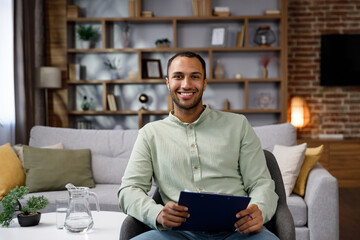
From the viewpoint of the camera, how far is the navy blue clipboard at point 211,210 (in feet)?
4.42

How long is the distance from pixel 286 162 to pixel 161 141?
1.38 meters

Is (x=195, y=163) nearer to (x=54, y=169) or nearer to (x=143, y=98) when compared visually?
(x=54, y=169)

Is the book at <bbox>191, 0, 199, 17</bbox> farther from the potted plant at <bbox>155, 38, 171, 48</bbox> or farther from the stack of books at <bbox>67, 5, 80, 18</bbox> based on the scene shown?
the stack of books at <bbox>67, 5, 80, 18</bbox>

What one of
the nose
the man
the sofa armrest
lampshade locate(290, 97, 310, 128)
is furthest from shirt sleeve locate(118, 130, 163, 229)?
lampshade locate(290, 97, 310, 128)

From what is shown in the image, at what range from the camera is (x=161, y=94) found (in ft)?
17.6

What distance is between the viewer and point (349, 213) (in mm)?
3973

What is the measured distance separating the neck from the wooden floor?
1.91 m

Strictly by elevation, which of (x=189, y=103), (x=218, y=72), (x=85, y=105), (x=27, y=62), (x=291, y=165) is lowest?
(x=291, y=165)

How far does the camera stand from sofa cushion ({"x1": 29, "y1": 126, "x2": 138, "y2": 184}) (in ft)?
10.7

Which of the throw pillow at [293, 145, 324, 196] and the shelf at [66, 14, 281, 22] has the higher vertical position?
the shelf at [66, 14, 281, 22]

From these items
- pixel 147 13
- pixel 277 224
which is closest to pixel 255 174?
pixel 277 224

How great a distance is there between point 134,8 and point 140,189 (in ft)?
12.5

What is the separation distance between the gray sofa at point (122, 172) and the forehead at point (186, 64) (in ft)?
4.16

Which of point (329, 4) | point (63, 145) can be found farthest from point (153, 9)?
point (63, 145)
